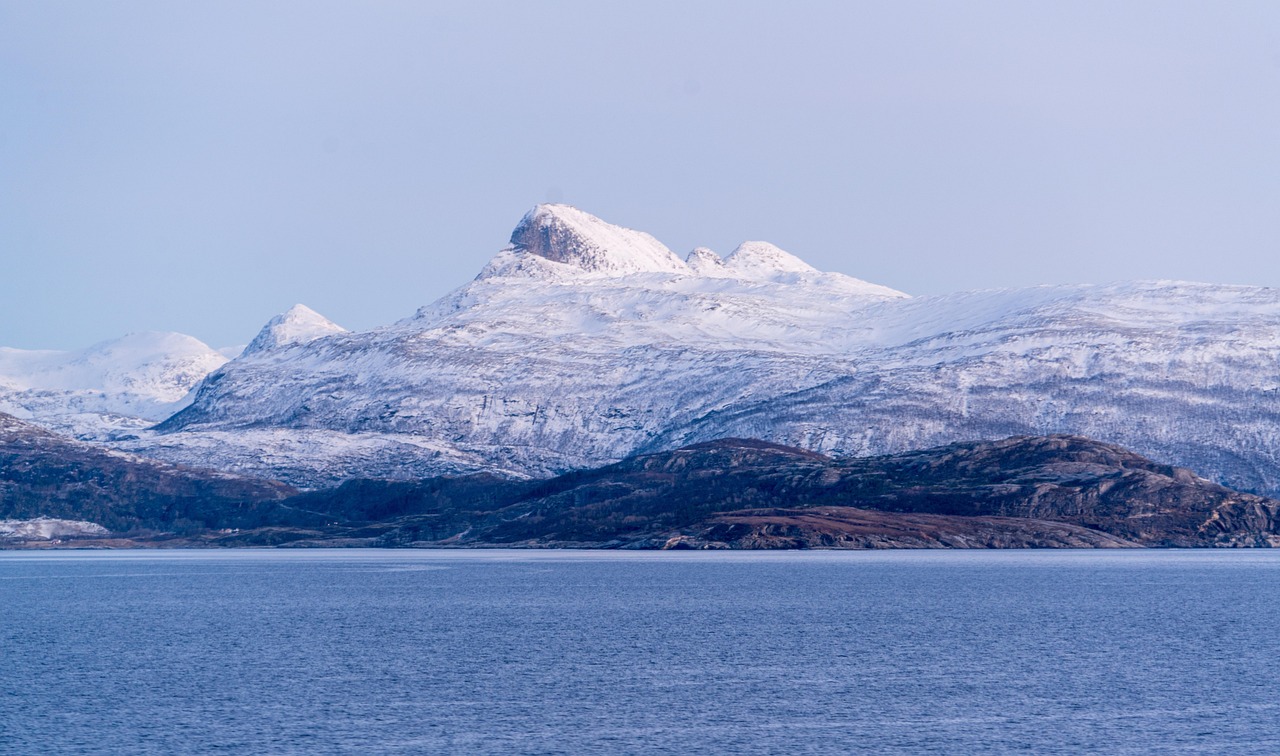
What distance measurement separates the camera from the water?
77812 millimetres

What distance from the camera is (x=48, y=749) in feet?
247

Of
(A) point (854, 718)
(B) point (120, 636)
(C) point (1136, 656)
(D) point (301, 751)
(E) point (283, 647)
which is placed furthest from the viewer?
(B) point (120, 636)

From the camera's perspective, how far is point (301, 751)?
73.9 metres

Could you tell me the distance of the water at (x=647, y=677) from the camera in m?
77.8

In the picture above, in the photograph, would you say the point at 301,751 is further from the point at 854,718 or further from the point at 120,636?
the point at 120,636

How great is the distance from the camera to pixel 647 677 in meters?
100

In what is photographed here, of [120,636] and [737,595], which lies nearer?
[120,636]

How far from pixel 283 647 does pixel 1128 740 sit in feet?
231

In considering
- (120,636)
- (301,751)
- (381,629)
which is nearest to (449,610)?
(381,629)

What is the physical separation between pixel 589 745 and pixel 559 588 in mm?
123912

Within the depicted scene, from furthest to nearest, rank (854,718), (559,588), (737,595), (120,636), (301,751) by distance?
(559,588) → (737,595) → (120,636) → (854,718) → (301,751)

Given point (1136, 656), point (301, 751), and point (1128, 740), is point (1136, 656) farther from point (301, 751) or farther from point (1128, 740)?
point (301, 751)

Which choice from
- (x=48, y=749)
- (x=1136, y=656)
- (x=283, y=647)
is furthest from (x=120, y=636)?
(x=1136, y=656)

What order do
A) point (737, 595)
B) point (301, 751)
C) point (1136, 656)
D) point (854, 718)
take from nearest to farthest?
1. point (301, 751)
2. point (854, 718)
3. point (1136, 656)
4. point (737, 595)
